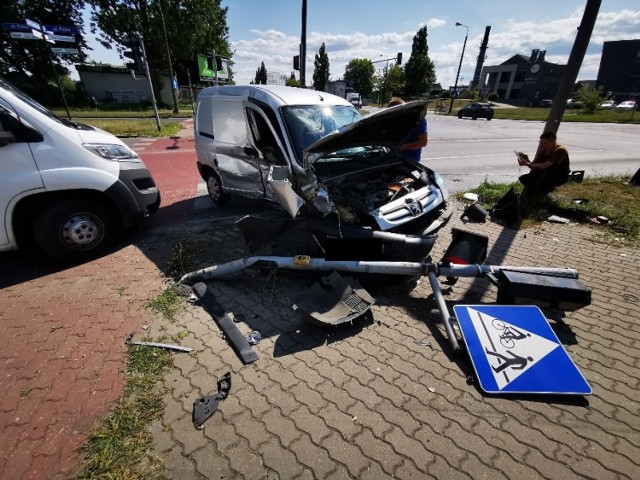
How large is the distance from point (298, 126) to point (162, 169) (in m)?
6.43

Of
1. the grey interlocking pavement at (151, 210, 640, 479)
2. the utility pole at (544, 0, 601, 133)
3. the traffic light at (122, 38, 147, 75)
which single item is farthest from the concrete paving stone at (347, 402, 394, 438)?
the traffic light at (122, 38, 147, 75)

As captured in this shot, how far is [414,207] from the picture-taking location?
379 centimetres

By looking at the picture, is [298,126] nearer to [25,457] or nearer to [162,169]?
[25,457]

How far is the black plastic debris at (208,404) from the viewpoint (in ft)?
7.14

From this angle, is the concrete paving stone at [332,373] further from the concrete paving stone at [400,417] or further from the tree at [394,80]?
the tree at [394,80]

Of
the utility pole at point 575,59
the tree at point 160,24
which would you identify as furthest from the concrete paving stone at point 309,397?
the tree at point 160,24

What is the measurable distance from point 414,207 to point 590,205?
517 cm

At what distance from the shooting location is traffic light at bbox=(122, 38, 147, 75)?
1193cm

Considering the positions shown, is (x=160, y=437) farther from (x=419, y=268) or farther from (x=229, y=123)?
(x=229, y=123)

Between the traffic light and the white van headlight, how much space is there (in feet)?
33.2

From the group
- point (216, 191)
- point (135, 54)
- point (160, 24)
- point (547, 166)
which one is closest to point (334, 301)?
point (216, 191)

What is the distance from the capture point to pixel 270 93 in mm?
4684

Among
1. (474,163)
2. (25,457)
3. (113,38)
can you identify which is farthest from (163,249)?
(113,38)

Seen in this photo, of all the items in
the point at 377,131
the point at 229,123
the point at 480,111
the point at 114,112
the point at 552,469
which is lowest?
the point at 114,112
